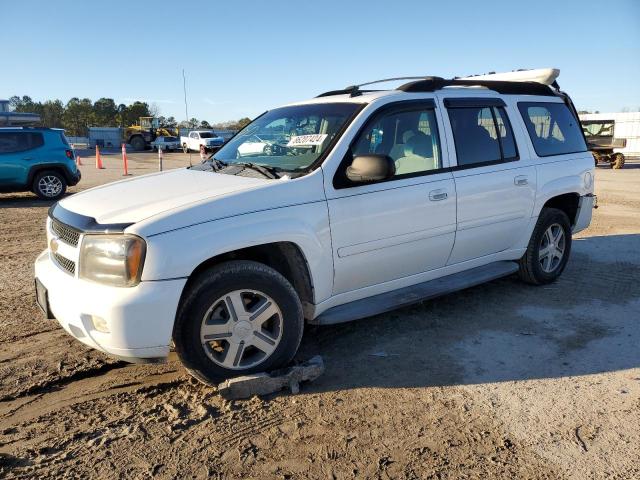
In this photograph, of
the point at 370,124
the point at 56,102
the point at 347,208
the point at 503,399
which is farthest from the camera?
the point at 56,102

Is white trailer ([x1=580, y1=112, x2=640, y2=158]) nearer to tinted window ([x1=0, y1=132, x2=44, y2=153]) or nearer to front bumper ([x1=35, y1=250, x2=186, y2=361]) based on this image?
tinted window ([x1=0, y1=132, x2=44, y2=153])

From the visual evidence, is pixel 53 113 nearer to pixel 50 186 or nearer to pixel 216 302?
pixel 50 186

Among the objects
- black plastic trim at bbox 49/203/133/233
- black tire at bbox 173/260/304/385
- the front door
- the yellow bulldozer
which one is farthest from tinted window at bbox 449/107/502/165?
the yellow bulldozer

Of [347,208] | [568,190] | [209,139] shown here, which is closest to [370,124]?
[347,208]

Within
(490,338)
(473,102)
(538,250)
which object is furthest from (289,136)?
(538,250)

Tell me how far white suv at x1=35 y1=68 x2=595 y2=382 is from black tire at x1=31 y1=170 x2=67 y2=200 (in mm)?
8905

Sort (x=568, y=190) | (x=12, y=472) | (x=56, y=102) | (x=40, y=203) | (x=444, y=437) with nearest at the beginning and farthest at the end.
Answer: (x=12, y=472), (x=444, y=437), (x=568, y=190), (x=40, y=203), (x=56, y=102)

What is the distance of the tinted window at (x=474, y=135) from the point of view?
4273 mm

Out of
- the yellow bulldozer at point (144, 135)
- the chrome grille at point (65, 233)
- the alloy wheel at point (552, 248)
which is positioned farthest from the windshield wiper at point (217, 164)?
the yellow bulldozer at point (144, 135)

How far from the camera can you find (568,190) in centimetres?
518

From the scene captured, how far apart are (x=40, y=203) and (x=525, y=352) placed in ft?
36.2

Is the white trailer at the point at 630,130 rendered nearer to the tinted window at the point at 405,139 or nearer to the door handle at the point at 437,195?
the tinted window at the point at 405,139

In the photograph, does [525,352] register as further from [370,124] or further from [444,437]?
[370,124]

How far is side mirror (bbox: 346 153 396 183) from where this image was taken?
11.1 ft
